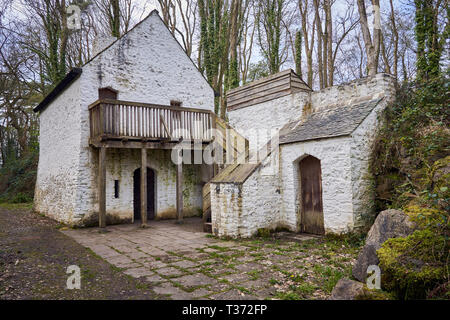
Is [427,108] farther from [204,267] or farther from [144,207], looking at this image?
[144,207]

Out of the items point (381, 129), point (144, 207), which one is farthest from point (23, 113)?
point (381, 129)

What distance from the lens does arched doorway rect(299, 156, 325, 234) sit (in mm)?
8086

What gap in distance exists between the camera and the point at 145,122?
10.4 m

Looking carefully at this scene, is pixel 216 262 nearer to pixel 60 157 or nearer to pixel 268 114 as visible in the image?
pixel 268 114

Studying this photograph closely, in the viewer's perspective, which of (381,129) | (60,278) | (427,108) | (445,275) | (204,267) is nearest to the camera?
(445,275)

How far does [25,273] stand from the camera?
5383 mm

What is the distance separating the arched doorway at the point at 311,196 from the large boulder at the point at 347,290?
4.38 m

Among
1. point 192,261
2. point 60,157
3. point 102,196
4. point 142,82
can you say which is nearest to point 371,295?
Result: point 192,261

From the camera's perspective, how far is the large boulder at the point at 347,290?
137 inches

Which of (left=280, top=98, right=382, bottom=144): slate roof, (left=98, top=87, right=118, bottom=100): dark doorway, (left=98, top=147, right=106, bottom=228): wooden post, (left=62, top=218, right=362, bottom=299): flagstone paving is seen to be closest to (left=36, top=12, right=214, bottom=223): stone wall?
(left=98, top=87, right=118, bottom=100): dark doorway

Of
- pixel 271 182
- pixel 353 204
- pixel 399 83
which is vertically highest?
pixel 399 83

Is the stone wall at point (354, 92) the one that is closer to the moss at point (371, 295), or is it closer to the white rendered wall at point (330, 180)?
the white rendered wall at point (330, 180)

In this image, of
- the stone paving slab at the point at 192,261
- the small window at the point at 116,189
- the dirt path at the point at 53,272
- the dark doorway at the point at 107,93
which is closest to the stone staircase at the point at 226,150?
the stone paving slab at the point at 192,261
